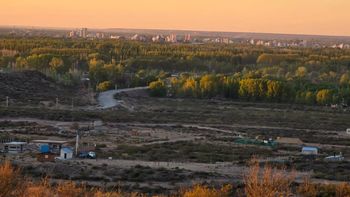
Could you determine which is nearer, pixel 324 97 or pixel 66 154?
pixel 66 154

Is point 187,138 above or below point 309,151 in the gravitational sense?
below

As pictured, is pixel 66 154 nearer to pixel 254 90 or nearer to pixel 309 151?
pixel 309 151

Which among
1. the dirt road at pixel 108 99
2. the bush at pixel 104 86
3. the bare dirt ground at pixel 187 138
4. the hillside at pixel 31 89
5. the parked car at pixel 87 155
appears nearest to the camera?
the bare dirt ground at pixel 187 138

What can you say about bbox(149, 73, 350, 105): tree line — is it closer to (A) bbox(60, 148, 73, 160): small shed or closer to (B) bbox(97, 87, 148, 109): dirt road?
(B) bbox(97, 87, 148, 109): dirt road

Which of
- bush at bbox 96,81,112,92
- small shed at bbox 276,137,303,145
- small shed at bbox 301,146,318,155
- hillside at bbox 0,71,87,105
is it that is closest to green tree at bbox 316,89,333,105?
bush at bbox 96,81,112,92

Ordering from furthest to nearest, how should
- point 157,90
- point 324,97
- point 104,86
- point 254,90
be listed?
point 104,86 → point 157,90 → point 254,90 → point 324,97

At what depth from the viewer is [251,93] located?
74438 mm

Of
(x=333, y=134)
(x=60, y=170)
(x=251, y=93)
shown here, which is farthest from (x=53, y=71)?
(x=60, y=170)

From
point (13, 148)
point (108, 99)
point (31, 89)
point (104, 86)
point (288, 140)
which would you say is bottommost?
point (104, 86)

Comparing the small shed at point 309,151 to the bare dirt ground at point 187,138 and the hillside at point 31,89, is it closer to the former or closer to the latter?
the bare dirt ground at point 187,138

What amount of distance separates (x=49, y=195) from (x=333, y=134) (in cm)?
3561

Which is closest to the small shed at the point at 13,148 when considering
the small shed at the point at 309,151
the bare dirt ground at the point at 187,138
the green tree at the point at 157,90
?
the bare dirt ground at the point at 187,138

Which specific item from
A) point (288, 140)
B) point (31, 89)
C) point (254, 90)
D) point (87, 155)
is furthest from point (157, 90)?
point (87, 155)

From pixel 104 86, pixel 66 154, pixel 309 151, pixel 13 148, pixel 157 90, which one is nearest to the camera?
pixel 66 154
